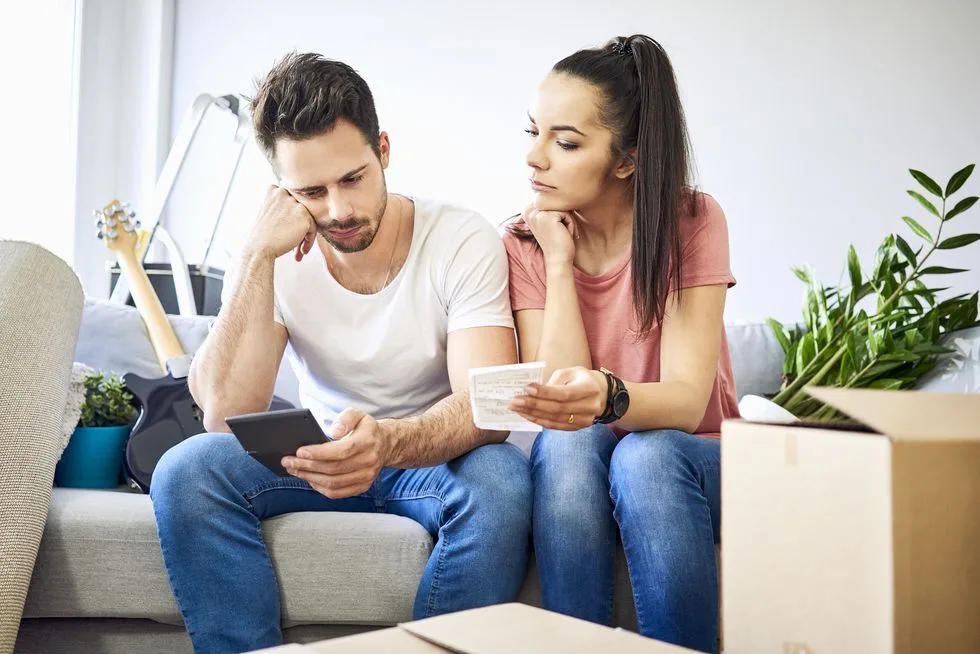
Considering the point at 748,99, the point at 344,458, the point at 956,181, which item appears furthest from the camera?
the point at 748,99

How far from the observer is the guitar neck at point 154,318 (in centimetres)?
193

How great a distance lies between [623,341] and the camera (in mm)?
1535

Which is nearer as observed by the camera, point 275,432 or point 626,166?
point 275,432

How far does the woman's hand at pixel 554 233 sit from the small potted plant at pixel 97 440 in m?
0.82

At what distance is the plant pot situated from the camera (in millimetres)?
1656

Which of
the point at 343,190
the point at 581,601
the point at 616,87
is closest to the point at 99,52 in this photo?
the point at 343,190

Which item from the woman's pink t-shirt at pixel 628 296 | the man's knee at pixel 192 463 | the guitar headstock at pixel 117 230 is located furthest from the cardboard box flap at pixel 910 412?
the guitar headstock at pixel 117 230

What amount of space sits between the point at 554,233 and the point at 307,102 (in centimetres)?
45

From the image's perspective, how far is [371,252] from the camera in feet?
5.25

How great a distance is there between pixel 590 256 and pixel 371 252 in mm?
375

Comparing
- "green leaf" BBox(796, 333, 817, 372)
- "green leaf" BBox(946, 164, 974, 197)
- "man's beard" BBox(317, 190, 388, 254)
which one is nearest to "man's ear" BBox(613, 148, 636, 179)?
"man's beard" BBox(317, 190, 388, 254)

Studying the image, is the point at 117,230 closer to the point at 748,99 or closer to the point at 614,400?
the point at 614,400

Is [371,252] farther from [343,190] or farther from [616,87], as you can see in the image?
[616,87]

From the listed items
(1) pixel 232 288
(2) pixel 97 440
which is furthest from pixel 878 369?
(2) pixel 97 440
